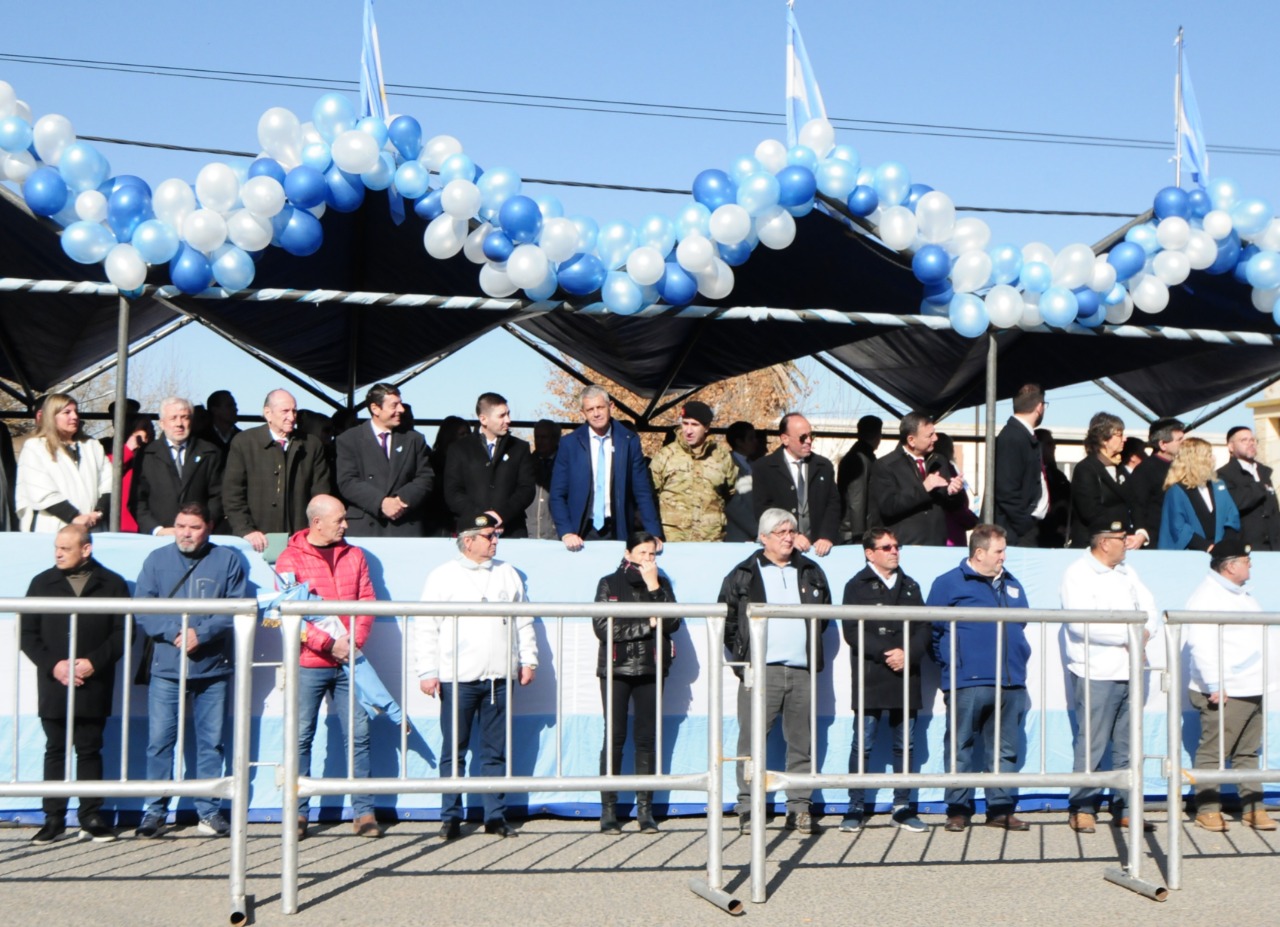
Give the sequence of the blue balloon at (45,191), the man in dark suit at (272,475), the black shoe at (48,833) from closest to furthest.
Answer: the black shoe at (48,833) < the blue balloon at (45,191) < the man in dark suit at (272,475)

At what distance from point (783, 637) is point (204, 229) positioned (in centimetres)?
395

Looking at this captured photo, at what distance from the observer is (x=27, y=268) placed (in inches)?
373

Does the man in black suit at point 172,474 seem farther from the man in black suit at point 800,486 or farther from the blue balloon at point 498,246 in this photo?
the man in black suit at point 800,486

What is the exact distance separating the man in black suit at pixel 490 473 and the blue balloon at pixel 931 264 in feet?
9.15

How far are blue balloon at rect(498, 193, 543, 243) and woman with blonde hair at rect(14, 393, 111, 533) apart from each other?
8.96 ft

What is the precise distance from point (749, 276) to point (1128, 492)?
3071 mm

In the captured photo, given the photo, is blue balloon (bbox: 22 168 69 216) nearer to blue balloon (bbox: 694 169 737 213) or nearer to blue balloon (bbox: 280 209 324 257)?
blue balloon (bbox: 280 209 324 257)

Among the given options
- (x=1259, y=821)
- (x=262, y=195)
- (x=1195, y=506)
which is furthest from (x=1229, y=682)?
(x=262, y=195)

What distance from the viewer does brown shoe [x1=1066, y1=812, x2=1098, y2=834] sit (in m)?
7.56

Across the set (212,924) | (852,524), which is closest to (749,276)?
(852,524)

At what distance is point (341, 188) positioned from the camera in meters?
8.26

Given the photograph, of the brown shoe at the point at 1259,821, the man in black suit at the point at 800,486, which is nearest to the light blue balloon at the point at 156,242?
the man in black suit at the point at 800,486

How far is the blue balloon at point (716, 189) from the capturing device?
8.77 metres

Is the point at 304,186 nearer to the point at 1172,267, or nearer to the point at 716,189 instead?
the point at 716,189
